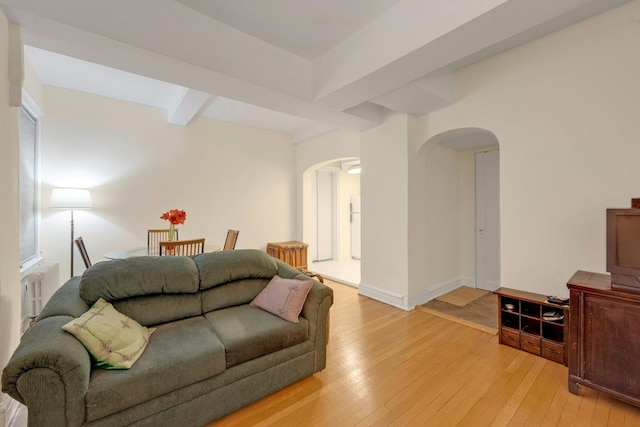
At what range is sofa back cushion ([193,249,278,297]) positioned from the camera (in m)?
2.30

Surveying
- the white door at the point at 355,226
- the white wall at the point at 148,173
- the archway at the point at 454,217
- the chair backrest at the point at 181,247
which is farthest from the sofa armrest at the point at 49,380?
the white door at the point at 355,226

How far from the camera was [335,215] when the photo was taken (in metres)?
6.80

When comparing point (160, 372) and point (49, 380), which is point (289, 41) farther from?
point (49, 380)

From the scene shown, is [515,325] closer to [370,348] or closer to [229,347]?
[370,348]

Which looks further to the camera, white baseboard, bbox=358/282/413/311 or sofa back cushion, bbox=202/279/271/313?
white baseboard, bbox=358/282/413/311

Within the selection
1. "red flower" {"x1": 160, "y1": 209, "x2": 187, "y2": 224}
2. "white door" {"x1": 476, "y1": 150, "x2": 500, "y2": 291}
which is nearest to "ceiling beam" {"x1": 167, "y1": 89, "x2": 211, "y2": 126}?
"red flower" {"x1": 160, "y1": 209, "x2": 187, "y2": 224}

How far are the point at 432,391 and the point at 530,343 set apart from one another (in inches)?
46.6

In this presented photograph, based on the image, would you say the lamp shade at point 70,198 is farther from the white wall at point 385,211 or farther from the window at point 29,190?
the white wall at point 385,211

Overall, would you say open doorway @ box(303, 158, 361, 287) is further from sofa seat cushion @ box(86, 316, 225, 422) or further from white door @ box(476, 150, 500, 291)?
sofa seat cushion @ box(86, 316, 225, 422)

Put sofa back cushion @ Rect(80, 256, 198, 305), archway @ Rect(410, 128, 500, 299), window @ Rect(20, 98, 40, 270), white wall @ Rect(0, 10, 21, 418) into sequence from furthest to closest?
archway @ Rect(410, 128, 500, 299), window @ Rect(20, 98, 40, 270), sofa back cushion @ Rect(80, 256, 198, 305), white wall @ Rect(0, 10, 21, 418)

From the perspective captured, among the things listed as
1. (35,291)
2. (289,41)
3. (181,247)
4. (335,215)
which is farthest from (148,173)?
(335,215)

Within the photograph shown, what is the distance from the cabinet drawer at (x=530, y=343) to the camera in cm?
241

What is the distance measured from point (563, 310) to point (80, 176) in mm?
5478

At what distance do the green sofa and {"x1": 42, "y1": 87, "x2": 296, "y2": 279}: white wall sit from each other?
2.06 m
